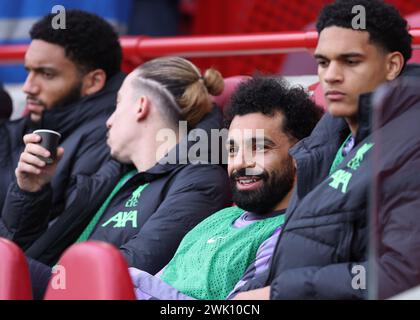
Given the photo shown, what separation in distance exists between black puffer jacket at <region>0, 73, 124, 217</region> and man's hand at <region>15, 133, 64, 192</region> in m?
0.28

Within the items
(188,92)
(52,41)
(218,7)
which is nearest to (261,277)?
(188,92)

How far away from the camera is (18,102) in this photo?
5.12 meters

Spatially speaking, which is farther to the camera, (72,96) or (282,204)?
(72,96)

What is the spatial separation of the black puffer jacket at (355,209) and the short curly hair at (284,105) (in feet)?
0.77

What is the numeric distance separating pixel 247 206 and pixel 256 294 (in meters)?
0.53

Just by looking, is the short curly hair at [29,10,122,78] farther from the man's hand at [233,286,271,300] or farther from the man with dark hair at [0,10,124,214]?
the man's hand at [233,286,271,300]

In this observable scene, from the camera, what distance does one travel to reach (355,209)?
8.65 feet

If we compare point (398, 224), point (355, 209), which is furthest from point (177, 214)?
point (398, 224)

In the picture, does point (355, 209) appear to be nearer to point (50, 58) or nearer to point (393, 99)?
point (393, 99)

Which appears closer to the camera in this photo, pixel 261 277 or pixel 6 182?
pixel 261 277

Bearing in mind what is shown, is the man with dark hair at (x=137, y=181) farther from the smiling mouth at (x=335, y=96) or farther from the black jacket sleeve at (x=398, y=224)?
the black jacket sleeve at (x=398, y=224)

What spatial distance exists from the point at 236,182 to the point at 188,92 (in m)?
0.73

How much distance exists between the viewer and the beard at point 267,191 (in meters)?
3.22

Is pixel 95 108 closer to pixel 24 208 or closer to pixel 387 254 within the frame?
pixel 24 208
